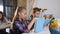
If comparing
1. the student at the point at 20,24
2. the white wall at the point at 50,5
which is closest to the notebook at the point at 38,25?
the student at the point at 20,24

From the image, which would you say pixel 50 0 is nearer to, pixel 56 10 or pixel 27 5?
pixel 56 10

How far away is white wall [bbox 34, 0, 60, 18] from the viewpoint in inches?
64.1

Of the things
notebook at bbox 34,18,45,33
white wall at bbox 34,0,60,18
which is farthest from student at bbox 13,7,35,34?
white wall at bbox 34,0,60,18

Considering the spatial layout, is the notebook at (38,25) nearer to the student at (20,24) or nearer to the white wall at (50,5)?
the student at (20,24)

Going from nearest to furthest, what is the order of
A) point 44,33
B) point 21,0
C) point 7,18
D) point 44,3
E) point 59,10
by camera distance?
point 44,33 < point 7,18 < point 21,0 < point 44,3 < point 59,10

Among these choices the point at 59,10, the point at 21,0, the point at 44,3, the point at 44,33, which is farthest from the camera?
the point at 59,10

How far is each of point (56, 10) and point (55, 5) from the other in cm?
8

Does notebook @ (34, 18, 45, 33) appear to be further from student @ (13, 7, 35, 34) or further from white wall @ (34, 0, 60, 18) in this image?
white wall @ (34, 0, 60, 18)

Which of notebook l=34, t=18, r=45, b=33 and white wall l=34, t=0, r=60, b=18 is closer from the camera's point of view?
notebook l=34, t=18, r=45, b=33

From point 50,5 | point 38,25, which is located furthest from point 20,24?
point 50,5

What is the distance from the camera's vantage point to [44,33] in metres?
1.12

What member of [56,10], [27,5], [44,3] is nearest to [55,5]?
[56,10]

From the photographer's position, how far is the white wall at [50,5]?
1629 millimetres

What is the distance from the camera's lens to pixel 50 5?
5.66 ft
